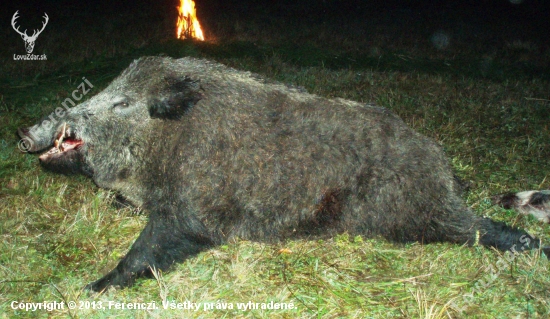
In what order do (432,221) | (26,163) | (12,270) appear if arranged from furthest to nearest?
(26,163) < (432,221) < (12,270)

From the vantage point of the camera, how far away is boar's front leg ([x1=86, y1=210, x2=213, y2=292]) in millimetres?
3617

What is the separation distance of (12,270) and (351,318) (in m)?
2.34

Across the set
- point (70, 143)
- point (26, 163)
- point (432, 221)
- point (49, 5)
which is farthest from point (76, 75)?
point (49, 5)

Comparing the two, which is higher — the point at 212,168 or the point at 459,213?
the point at 212,168

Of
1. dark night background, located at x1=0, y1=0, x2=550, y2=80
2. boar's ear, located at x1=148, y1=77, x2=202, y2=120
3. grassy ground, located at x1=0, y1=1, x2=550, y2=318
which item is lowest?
Result: grassy ground, located at x1=0, y1=1, x2=550, y2=318

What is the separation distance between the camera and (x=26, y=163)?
5.34 metres

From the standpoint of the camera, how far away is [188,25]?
1144 centimetres

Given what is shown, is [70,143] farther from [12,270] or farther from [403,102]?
[403,102]

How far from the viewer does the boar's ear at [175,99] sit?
12.4 feet

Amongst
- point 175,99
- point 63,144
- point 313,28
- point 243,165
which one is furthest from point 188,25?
point 243,165

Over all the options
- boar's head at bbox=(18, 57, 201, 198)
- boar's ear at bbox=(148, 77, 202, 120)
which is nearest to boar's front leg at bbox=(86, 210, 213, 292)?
boar's head at bbox=(18, 57, 201, 198)

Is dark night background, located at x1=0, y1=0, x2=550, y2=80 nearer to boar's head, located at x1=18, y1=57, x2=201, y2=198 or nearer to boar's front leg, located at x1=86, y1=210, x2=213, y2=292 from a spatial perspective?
boar's head, located at x1=18, y1=57, x2=201, y2=198

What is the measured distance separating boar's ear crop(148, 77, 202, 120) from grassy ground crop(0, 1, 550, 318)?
1067mm

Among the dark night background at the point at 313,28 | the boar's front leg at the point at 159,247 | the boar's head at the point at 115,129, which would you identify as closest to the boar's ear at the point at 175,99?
the boar's head at the point at 115,129
